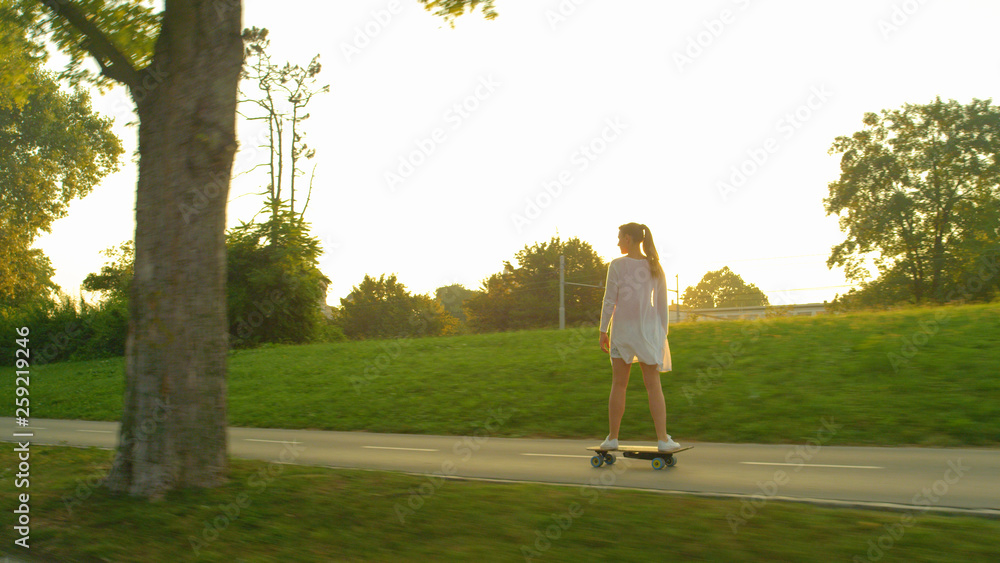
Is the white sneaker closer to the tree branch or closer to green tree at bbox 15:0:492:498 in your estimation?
green tree at bbox 15:0:492:498

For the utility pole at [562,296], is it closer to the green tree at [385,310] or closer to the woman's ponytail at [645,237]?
the green tree at [385,310]

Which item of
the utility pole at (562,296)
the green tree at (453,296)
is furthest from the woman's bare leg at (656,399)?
the green tree at (453,296)

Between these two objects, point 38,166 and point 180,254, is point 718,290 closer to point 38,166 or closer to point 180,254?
point 38,166

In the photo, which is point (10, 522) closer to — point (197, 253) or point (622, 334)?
point (197, 253)

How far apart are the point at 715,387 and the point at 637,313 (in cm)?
434

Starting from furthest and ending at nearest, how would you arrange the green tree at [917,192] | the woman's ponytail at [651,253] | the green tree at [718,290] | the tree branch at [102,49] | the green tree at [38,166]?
the green tree at [718,290], the green tree at [917,192], the green tree at [38,166], the woman's ponytail at [651,253], the tree branch at [102,49]

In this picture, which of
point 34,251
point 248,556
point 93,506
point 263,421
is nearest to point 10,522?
point 93,506

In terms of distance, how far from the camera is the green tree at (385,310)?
77562mm

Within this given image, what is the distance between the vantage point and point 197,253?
18.8ft

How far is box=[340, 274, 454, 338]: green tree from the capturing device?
77562 millimetres

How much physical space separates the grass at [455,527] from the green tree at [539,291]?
193ft

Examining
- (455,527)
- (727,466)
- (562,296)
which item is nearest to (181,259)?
(455,527)

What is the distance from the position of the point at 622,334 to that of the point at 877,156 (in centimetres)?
5310

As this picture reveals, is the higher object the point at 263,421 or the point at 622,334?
the point at 622,334
